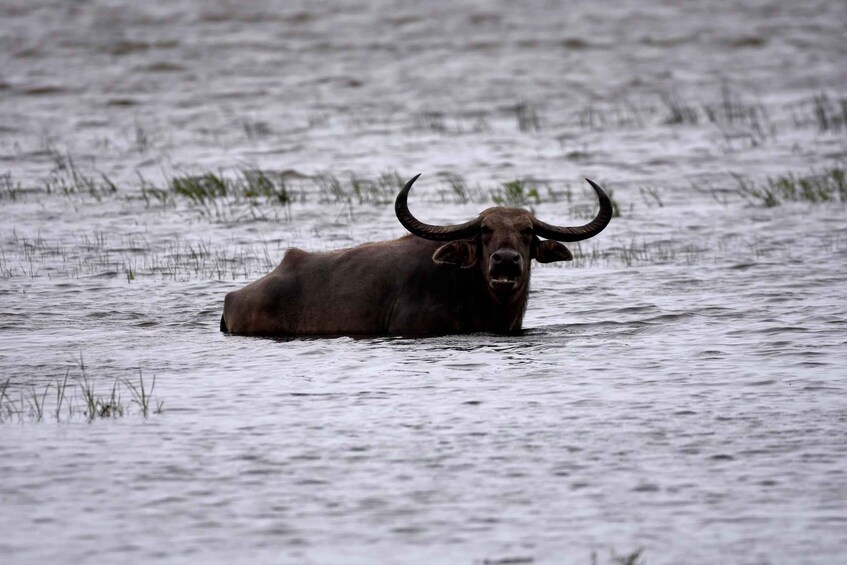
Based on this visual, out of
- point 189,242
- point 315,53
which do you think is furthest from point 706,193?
point 315,53

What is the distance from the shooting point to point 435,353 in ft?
36.1

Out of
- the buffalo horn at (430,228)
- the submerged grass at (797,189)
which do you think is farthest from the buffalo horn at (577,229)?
the submerged grass at (797,189)

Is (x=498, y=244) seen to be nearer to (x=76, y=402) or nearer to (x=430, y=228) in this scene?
(x=430, y=228)

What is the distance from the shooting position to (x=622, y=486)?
754 centimetres

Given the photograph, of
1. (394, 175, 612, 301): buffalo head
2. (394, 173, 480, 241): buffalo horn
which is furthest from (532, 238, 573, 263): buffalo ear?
(394, 173, 480, 241): buffalo horn

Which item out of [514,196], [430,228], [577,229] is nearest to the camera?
[430,228]

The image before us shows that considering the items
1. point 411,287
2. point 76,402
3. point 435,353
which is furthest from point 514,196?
point 76,402

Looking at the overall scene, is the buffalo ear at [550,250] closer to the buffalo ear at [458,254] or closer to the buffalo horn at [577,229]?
the buffalo horn at [577,229]

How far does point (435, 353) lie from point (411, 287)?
96 centimetres

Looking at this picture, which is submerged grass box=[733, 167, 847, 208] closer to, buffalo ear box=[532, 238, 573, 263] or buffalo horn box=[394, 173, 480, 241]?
buffalo ear box=[532, 238, 573, 263]

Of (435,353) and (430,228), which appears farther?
(430,228)

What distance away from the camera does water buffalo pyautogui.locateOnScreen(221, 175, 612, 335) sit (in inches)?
460

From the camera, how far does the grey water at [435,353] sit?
23.2 ft

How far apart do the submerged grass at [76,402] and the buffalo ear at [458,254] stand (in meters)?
2.70
